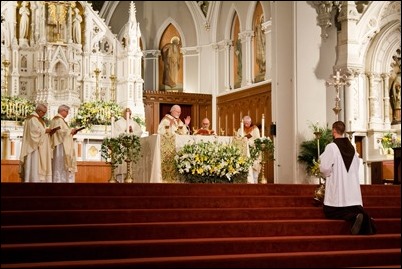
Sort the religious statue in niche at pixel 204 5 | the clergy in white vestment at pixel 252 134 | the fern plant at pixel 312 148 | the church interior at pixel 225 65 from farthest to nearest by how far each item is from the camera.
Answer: the religious statue in niche at pixel 204 5
the church interior at pixel 225 65
the fern plant at pixel 312 148
the clergy in white vestment at pixel 252 134

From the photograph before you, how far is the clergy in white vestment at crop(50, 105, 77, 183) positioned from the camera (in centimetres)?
1177

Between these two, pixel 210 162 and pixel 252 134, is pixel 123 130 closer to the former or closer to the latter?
pixel 210 162

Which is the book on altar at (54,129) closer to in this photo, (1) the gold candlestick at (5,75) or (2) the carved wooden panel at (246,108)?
(1) the gold candlestick at (5,75)

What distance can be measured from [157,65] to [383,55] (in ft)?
23.8

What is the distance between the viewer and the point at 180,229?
7.94m

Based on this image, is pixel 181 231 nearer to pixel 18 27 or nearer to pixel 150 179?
pixel 150 179

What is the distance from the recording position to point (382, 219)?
8945 millimetres

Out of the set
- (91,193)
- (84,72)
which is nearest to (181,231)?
(91,193)

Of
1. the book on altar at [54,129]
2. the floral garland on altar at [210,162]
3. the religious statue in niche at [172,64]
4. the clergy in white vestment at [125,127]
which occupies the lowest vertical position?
the floral garland on altar at [210,162]

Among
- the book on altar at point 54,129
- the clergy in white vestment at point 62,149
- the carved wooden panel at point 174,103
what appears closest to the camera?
the book on altar at point 54,129

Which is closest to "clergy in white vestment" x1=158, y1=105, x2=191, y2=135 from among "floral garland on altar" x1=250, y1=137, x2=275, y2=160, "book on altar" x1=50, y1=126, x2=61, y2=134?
"floral garland on altar" x1=250, y1=137, x2=275, y2=160

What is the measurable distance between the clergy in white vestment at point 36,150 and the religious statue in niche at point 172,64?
9308mm

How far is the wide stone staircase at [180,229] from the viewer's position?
7105mm

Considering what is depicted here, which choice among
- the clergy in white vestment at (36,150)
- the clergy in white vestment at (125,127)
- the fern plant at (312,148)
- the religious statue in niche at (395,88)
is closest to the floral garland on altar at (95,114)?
the clergy in white vestment at (125,127)
